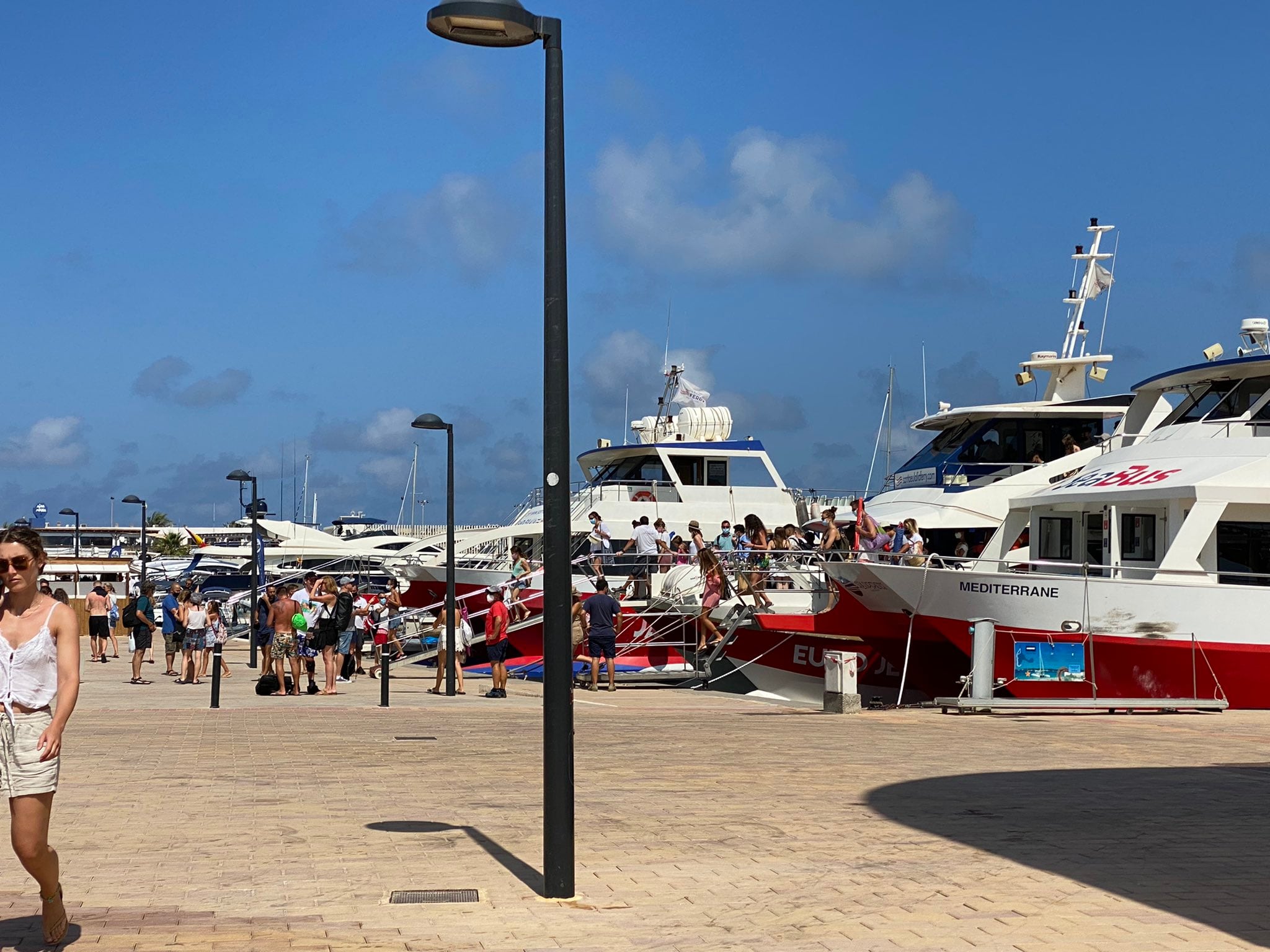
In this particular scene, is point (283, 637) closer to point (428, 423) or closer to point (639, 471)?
point (428, 423)

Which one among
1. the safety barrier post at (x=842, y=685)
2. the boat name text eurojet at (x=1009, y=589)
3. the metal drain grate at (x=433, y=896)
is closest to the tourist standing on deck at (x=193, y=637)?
the safety barrier post at (x=842, y=685)

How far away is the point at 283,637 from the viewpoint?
70.3ft

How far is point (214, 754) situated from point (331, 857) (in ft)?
18.5

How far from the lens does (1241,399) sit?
23047mm

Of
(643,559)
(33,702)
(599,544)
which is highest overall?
(599,544)

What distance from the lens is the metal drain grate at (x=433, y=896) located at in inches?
280

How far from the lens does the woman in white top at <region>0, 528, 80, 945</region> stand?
19.4 feet

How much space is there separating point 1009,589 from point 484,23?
47.3 ft

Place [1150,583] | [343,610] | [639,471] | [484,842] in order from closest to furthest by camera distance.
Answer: [484,842], [1150,583], [343,610], [639,471]

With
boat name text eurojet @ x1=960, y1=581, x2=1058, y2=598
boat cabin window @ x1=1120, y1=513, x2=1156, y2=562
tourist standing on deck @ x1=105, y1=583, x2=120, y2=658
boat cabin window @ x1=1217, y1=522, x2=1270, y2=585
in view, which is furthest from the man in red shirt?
tourist standing on deck @ x1=105, y1=583, x2=120, y2=658

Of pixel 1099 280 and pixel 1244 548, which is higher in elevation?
pixel 1099 280

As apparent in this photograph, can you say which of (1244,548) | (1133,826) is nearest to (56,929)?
(1133,826)

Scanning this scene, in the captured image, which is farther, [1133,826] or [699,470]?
[699,470]

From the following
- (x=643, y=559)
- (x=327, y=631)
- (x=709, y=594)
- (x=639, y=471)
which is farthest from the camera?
(x=639, y=471)
